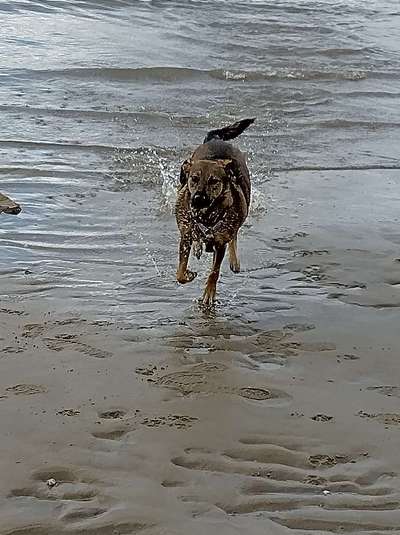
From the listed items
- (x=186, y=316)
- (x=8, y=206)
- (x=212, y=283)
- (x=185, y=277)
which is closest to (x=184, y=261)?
(x=185, y=277)

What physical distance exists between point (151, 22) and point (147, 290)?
11750 millimetres

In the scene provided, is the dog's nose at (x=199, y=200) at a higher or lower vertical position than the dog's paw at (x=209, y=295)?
higher

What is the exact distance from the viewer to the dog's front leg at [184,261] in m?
5.80

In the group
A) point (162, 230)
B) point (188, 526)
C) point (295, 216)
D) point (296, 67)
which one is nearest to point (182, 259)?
point (162, 230)

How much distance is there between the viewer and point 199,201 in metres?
5.47

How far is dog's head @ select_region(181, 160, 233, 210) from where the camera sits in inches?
216

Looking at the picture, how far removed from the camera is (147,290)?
Result: 19.5 feet

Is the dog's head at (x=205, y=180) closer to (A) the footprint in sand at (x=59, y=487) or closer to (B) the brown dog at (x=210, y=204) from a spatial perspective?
(B) the brown dog at (x=210, y=204)

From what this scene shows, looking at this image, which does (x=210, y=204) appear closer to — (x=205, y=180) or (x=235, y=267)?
(x=205, y=180)

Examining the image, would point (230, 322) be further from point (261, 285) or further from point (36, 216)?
point (36, 216)

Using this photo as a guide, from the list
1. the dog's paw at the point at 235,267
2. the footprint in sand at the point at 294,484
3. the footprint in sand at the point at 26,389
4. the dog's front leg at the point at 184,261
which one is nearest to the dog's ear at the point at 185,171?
Result: the dog's front leg at the point at 184,261

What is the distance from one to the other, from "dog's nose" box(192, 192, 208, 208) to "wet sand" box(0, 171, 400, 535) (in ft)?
2.12

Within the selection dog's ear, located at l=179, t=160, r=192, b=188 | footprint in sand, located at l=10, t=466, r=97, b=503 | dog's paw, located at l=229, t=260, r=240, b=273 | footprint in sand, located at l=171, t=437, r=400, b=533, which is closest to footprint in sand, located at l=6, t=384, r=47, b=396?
footprint in sand, located at l=10, t=466, r=97, b=503

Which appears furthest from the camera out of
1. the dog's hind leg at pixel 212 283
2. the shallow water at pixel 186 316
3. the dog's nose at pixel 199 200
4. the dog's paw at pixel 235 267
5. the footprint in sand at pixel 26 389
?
the dog's paw at pixel 235 267
